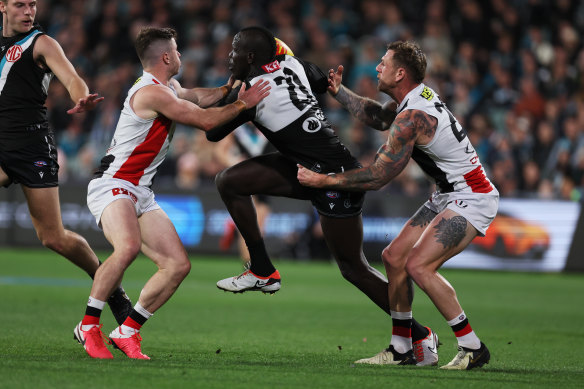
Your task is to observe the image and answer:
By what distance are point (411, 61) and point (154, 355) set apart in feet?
10.9

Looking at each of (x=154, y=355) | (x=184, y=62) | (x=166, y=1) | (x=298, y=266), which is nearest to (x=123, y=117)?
(x=154, y=355)

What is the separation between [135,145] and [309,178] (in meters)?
1.47

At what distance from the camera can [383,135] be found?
1850 cm

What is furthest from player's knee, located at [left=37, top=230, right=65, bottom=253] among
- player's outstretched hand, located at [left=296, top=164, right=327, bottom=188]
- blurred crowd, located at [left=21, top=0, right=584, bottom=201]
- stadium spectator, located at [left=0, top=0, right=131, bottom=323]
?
blurred crowd, located at [left=21, top=0, right=584, bottom=201]

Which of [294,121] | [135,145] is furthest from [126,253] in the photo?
[294,121]

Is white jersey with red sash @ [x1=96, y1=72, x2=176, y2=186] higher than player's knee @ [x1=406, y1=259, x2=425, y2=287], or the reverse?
white jersey with red sash @ [x1=96, y1=72, x2=176, y2=186]

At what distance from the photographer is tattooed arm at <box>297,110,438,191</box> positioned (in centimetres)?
712

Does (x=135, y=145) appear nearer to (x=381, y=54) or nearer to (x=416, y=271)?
(x=416, y=271)

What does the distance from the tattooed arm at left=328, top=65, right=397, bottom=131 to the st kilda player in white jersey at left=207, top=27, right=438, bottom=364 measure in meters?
0.35

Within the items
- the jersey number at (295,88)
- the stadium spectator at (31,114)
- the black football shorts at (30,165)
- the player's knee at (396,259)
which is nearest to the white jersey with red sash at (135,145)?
the stadium spectator at (31,114)

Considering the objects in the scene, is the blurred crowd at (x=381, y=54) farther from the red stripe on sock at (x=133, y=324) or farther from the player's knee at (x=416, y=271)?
the red stripe on sock at (x=133, y=324)

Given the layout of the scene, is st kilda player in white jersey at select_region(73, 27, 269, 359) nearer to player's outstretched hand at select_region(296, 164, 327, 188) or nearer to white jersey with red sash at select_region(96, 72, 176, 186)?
white jersey with red sash at select_region(96, 72, 176, 186)

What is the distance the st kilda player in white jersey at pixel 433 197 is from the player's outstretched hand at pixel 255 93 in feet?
2.33

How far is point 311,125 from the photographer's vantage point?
7.60 metres
